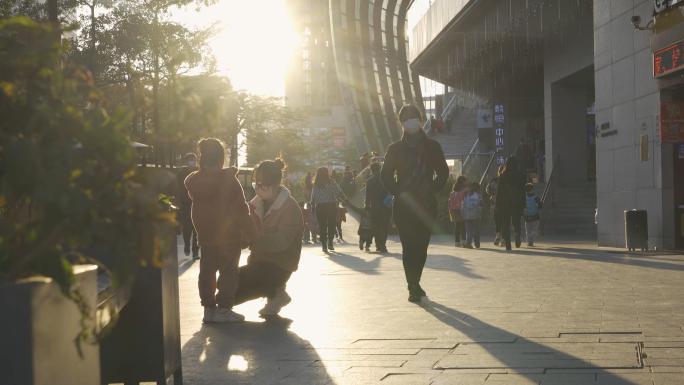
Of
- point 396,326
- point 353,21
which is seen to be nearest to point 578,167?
point 396,326

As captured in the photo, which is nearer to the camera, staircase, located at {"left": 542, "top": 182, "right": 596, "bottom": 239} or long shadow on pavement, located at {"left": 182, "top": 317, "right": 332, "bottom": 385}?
long shadow on pavement, located at {"left": 182, "top": 317, "right": 332, "bottom": 385}

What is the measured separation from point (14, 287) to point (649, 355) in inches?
173

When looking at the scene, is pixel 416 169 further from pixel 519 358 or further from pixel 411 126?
pixel 519 358

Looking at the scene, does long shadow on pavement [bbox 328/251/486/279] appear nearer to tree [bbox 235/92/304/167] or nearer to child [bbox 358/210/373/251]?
child [bbox 358/210/373/251]

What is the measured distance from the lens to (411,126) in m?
9.80

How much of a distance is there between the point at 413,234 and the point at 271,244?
129 cm

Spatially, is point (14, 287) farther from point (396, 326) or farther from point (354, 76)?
point (354, 76)

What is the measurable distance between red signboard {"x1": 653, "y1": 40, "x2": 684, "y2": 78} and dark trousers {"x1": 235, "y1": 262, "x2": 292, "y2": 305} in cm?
995

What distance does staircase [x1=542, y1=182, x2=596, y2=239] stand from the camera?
28727 mm

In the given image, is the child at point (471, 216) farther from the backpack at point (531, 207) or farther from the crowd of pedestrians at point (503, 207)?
the backpack at point (531, 207)

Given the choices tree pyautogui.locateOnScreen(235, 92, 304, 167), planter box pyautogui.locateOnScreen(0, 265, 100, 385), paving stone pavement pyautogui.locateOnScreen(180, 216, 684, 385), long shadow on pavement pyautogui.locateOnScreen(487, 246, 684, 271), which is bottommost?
long shadow on pavement pyautogui.locateOnScreen(487, 246, 684, 271)

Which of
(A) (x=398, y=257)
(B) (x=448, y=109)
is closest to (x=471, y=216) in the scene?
(A) (x=398, y=257)

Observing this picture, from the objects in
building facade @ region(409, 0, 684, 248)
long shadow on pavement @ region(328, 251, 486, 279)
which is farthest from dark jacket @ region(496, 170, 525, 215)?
long shadow on pavement @ region(328, 251, 486, 279)

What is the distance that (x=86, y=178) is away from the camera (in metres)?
2.17
